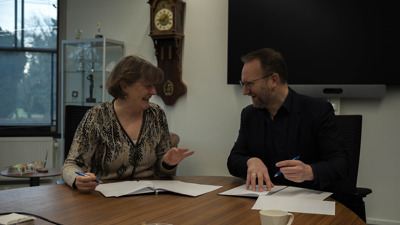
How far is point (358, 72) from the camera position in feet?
11.4

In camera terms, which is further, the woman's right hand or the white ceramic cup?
the woman's right hand

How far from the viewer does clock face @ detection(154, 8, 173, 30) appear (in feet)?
13.8

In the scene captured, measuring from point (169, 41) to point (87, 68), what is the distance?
105 cm

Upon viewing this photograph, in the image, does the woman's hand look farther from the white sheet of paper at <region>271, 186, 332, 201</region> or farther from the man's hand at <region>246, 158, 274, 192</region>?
the white sheet of paper at <region>271, 186, 332, 201</region>

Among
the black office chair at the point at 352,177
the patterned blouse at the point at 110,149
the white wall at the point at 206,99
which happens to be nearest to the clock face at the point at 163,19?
the white wall at the point at 206,99

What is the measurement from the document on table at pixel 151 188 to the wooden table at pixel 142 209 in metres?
0.03

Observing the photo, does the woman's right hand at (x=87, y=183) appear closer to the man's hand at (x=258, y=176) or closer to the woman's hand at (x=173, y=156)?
the woman's hand at (x=173, y=156)

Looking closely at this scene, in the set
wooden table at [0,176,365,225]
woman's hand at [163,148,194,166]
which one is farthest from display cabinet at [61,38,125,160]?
wooden table at [0,176,365,225]

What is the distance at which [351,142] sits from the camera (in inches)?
92.2

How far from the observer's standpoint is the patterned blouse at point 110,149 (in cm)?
209

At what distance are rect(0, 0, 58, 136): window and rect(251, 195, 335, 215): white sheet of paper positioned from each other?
14.0ft

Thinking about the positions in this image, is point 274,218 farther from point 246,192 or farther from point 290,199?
point 246,192

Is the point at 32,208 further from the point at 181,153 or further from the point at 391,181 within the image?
the point at 391,181


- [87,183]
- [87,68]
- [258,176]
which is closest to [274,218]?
[258,176]
